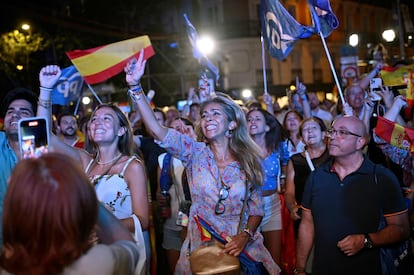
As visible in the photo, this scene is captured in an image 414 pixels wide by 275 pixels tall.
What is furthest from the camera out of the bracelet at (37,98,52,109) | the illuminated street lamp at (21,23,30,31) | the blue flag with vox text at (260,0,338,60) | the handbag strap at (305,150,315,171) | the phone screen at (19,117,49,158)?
the illuminated street lamp at (21,23,30,31)

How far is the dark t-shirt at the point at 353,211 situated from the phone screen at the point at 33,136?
2102 mm

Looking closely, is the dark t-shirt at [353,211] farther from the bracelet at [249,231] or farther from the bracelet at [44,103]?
the bracelet at [44,103]

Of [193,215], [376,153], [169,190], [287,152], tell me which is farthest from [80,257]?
[376,153]

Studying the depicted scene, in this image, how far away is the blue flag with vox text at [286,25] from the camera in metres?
6.77

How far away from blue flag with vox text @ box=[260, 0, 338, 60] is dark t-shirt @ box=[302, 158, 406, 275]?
3.16 meters

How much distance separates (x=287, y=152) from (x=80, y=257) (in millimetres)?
5009

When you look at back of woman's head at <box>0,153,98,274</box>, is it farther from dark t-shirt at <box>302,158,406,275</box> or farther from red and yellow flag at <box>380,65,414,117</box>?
red and yellow flag at <box>380,65,414,117</box>

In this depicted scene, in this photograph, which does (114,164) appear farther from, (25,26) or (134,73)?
(25,26)

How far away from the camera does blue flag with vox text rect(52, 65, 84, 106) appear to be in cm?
1126

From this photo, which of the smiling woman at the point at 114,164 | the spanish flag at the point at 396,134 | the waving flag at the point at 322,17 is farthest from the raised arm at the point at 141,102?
the waving flag at the point at 322,17

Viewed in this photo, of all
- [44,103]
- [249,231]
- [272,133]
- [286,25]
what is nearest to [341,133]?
[249,231]

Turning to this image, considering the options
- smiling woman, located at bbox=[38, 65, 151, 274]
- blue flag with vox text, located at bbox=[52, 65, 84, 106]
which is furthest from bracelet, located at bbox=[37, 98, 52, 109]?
blue flag with vox text, located at bbox=[52, 65, 84, 106]

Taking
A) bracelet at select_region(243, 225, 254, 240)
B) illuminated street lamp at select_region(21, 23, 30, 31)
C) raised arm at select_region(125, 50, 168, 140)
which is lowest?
bracelet at select_region(243, 225, 254, 240)

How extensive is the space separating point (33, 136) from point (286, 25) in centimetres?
548
